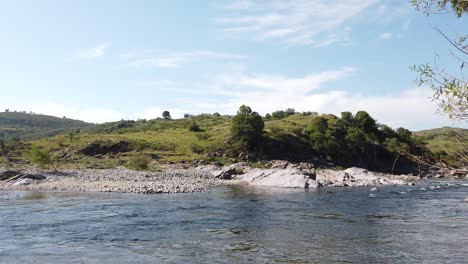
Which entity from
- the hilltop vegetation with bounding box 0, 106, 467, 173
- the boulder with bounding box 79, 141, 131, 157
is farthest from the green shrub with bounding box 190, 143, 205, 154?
the boulder with bounding box 79, 141, 131, 157

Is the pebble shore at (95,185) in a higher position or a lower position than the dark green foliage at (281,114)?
lower

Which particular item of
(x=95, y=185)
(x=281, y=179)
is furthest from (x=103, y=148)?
(x=281, y=179)

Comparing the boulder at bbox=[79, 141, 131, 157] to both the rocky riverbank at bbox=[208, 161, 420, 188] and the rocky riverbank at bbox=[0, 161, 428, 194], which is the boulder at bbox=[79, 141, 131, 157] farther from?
the rocky riverbank at bbox=[208, 161, 420, 188]

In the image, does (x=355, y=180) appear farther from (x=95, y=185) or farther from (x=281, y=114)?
(x=281, y=114)

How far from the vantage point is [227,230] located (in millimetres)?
25562

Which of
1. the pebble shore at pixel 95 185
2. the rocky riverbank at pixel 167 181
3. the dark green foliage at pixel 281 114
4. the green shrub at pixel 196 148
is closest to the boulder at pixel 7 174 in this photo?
the rocky riverbank at pixel 167 181

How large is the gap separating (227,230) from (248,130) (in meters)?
80.7

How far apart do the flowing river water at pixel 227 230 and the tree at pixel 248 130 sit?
63.9 metres

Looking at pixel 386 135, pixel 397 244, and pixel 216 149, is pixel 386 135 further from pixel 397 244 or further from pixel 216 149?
pixel 397 244

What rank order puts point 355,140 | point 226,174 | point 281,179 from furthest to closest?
point 355,140
point 226,174
point 281,179

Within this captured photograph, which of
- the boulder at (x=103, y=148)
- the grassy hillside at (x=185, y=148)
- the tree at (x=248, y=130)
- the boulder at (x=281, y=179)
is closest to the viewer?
the boulder at (x=281, y=179)

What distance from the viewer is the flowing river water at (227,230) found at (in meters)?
18.9

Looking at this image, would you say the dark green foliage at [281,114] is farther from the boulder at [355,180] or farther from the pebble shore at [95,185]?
the pebble shore at [95,185]

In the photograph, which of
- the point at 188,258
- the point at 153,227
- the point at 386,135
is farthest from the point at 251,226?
the point at 386,135
